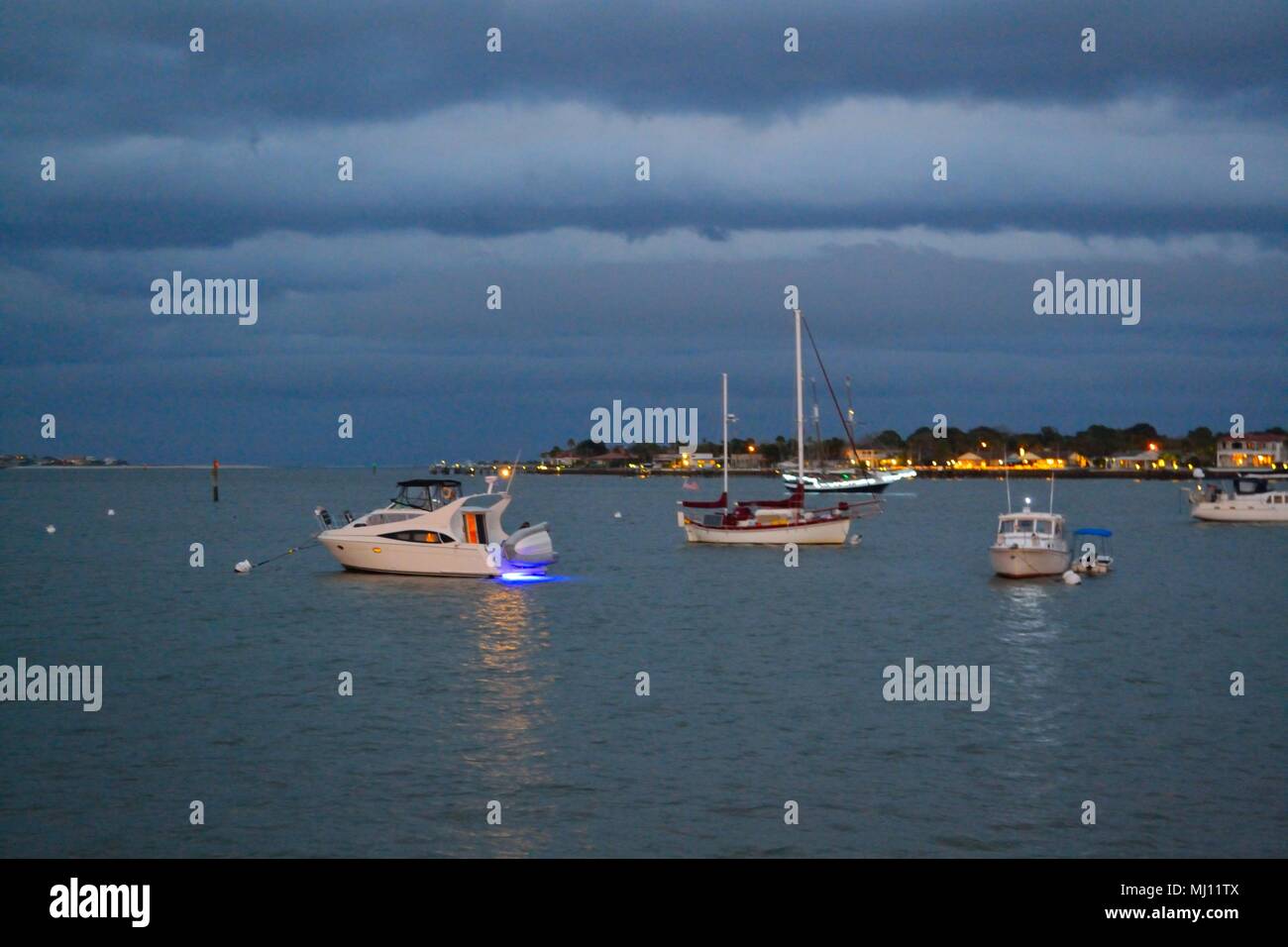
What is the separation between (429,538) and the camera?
52.4 meters

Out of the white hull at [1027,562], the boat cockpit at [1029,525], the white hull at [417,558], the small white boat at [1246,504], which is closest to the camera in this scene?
the white hull at [417,558]

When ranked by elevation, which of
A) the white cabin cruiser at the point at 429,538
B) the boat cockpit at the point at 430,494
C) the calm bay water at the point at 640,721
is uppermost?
the boat cockpit at the point at 430,494

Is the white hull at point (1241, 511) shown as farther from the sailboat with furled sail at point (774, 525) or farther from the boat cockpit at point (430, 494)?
the boat cockpit at point (430, 494)

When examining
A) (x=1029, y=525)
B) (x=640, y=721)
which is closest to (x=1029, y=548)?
(x=1029, y=525)

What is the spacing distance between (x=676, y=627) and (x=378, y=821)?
23846 millimetres

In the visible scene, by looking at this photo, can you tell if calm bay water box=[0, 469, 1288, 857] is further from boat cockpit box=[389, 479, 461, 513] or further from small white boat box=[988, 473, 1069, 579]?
boat cockpit box=[389, 479, 461, 513]

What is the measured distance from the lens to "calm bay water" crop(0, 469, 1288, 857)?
1955cm

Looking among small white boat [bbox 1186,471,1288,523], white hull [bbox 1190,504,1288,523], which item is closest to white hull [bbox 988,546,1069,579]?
white hull [bbox 1190,504,1288,523]

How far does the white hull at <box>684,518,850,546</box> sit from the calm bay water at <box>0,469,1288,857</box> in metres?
13.5

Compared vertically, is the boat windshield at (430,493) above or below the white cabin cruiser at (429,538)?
above

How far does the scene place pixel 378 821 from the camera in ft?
65.4

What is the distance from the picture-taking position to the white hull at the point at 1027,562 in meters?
53.6

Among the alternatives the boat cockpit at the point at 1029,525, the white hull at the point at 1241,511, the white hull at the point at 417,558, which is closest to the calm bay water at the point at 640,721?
the white hull at the point at 417,558

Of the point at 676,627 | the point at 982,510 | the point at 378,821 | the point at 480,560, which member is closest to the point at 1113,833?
the point at 378,821
